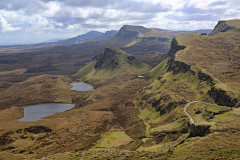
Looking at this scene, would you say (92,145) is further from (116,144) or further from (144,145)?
(144,145)

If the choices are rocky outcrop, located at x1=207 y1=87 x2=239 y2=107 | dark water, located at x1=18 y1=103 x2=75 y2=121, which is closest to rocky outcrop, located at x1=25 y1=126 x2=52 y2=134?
dark water, located at x1=18 y1=103 x2=75 y2=121

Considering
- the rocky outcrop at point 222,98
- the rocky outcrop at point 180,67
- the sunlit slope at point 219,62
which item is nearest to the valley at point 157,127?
the rocky outcrop at point 222,98

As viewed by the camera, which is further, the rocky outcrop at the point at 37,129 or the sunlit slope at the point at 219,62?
the sunlit slope at the point at 219,62

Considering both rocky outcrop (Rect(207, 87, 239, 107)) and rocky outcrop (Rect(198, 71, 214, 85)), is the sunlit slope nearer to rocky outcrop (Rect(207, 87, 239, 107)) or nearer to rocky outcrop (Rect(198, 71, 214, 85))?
rocky outcrop (Rect(198, 71, 214, 85))

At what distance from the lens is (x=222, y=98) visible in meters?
96.2

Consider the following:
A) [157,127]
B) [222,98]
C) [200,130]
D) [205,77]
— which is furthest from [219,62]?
[200,130]

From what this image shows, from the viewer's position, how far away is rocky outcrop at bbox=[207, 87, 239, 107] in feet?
293

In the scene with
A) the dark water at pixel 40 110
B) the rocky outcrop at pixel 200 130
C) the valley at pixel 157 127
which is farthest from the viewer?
the dark water at pixel 40 110

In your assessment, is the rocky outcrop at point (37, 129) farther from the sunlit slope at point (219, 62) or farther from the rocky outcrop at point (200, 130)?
the sunlit slope at point (219, 62)

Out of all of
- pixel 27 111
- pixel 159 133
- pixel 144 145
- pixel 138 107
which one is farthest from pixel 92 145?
pixel 27 111

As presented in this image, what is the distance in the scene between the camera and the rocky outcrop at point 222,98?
293 ft

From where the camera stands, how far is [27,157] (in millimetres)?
87875

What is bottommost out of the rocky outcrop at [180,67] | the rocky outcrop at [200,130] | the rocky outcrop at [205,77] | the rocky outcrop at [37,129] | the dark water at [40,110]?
the dark water at [40,110]

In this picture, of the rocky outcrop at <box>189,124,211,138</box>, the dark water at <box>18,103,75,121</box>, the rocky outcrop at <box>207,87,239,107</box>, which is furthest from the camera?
the dark water at <box>18,103,75,121</box>
